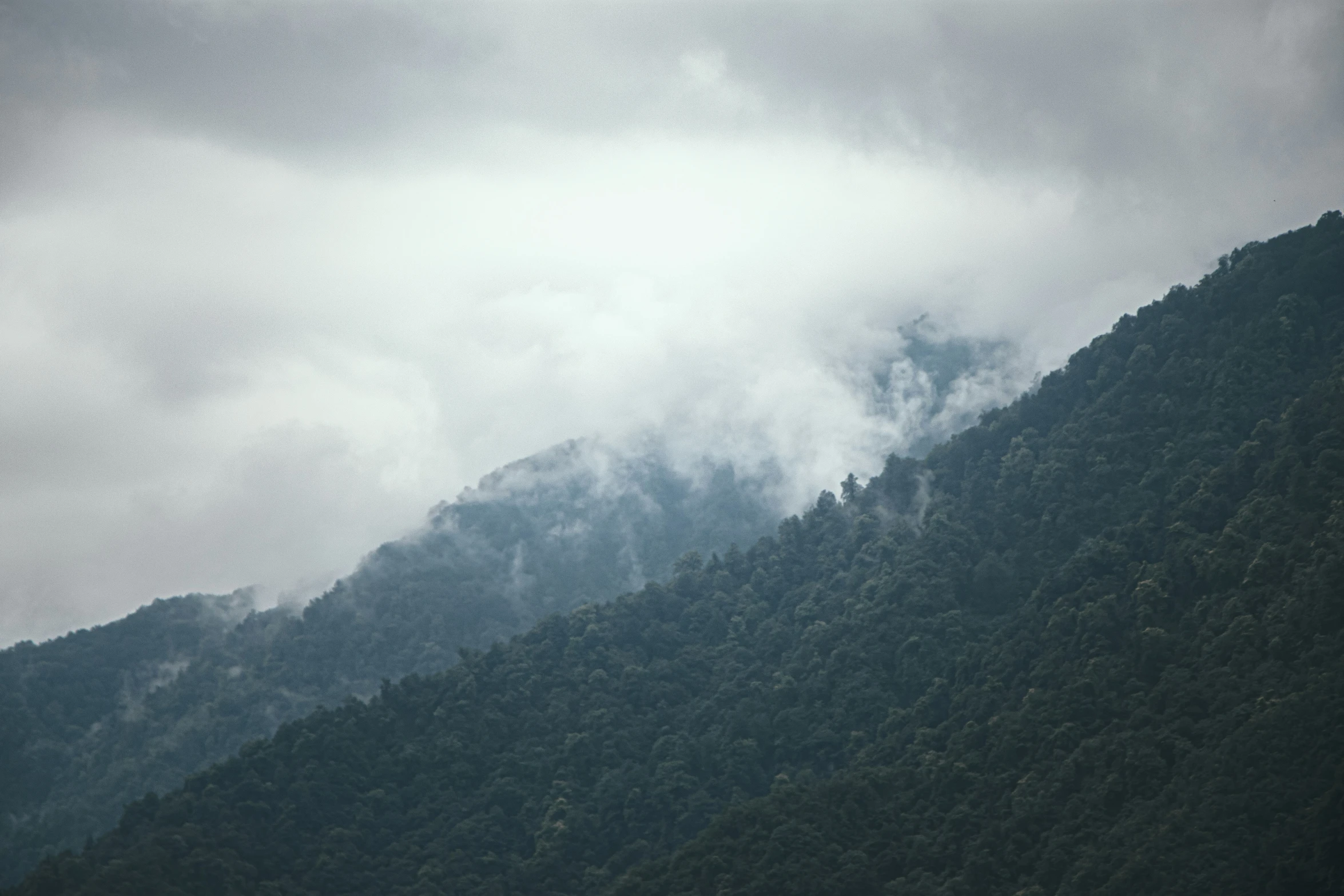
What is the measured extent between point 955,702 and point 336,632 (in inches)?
2494

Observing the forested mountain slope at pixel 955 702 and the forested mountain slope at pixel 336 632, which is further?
the forested mountain slope at pixel 336 632

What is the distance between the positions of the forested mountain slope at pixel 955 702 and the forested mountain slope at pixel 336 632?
1006 inches

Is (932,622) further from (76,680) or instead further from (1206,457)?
(76,680)

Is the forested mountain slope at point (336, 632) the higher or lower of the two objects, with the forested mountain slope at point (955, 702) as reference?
higher

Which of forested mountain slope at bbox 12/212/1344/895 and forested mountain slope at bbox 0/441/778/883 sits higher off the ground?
forested mountain slope at bbox 0/441/778/883

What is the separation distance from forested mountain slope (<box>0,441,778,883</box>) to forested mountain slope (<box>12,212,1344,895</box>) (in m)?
25.5

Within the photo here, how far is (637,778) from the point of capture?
9231cm

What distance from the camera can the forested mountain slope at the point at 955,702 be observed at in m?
73.5

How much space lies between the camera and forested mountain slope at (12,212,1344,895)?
73.5m

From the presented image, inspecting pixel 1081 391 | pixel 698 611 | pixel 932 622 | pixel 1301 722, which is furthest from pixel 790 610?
pixel 1301 722

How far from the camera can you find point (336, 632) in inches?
5281

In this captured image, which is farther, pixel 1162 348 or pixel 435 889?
pixel 1162 348

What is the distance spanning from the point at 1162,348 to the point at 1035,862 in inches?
1769

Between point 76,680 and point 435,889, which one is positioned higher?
point 76,680
